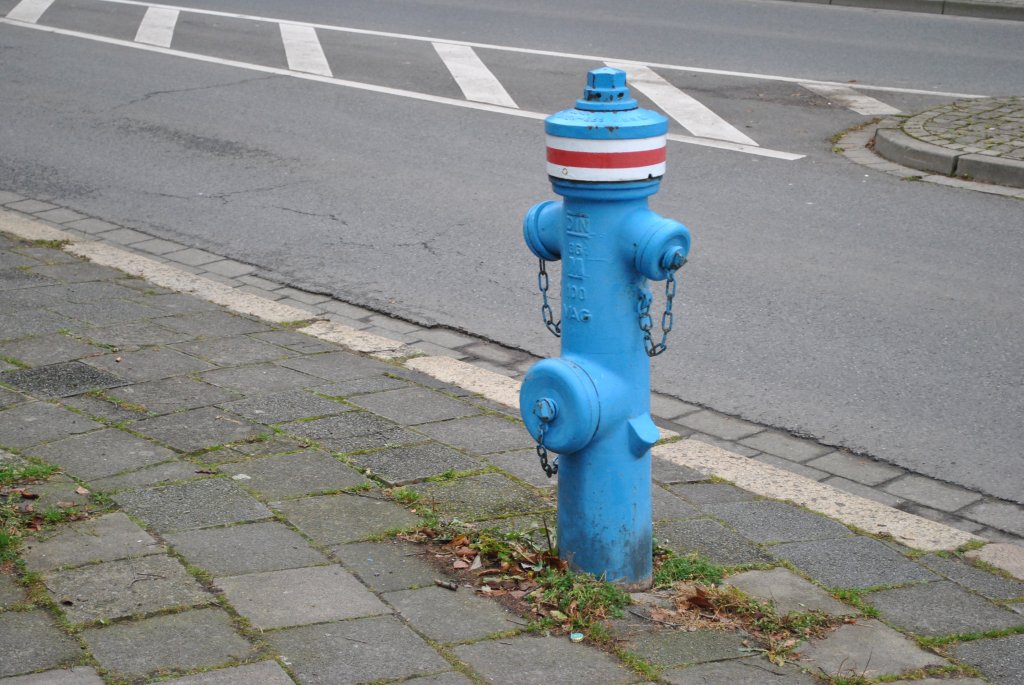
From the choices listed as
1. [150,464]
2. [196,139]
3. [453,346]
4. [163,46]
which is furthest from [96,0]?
[150,464]

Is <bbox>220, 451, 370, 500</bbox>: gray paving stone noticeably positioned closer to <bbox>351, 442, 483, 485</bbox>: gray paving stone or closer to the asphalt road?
<bbox>351, 442, 483, 485</bbox>: gray paving stone

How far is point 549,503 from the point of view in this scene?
409 cm

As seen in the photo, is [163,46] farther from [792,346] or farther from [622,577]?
[622,577]

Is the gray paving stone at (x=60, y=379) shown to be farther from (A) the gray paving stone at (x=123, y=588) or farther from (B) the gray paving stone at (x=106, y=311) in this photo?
(A) the gray paving stone at (x=123, y=588)

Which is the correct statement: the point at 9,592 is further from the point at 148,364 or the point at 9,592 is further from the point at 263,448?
the point at 148,364

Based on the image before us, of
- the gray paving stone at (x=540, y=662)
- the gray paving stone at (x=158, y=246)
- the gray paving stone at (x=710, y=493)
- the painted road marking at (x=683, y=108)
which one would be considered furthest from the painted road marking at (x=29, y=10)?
the gray paving stone at (x=540, y=662)

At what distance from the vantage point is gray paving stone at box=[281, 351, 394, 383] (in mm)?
5352

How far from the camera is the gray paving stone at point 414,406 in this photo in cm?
487

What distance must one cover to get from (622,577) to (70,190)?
6.65 m

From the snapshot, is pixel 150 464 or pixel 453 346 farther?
pixel 453 346

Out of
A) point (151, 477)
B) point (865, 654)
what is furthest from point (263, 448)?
point (865, 654)

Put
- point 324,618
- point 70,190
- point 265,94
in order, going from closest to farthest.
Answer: point 324,618 < point 70,190 < point 265,94

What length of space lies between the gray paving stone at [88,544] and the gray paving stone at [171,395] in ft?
3.59

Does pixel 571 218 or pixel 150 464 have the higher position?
pixel 571 218
